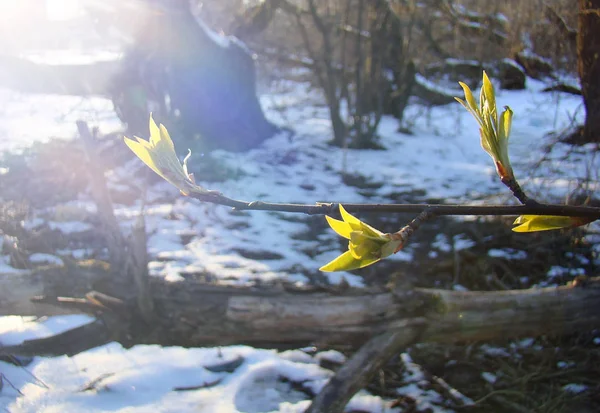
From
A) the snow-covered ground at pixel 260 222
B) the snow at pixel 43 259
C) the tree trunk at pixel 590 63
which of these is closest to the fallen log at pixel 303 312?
the snow-covered ground at pixel 260 222

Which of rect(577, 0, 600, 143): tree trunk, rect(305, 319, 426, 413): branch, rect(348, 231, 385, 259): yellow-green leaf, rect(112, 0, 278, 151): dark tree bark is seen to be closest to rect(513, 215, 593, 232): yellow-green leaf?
rect(348, 231, 385, 259): yellow-green leaf

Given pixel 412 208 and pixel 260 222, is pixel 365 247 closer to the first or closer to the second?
pixel 412 208

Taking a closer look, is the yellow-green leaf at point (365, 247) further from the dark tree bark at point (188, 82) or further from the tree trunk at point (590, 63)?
the dark tree bark at point (188, 82)

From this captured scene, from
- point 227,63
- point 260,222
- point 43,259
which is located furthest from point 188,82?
point 43,259

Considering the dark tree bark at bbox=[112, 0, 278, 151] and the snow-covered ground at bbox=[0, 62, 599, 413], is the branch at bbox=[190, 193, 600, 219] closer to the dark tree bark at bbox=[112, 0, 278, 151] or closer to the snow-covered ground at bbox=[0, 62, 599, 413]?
the snow-covered ground at bbox=[0, 62, 599, 413]

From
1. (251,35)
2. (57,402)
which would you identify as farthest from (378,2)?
(57,402)

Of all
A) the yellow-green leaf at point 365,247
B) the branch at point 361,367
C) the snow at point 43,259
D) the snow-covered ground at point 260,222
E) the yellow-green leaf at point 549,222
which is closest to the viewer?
the yellow-green leaf at point 365,247
